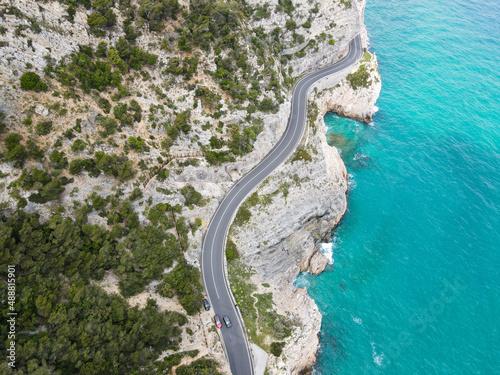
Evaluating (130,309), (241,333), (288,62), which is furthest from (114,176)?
(288,62)

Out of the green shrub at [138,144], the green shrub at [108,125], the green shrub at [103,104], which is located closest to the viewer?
the green shrub at [108,125]

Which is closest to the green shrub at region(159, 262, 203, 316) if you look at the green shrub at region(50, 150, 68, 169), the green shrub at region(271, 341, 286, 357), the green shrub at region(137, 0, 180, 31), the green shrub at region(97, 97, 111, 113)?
the green shrub at region(271, 341, 286, 357)

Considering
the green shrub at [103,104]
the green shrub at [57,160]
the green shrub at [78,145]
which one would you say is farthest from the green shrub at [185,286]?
the green shrub at [103,104]

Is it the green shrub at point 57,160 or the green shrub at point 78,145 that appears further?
the green shrub at point 78,145

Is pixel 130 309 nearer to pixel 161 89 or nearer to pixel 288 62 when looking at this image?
pixel 161 89

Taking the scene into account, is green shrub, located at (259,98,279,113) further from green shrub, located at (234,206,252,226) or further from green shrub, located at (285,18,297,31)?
green shrub, located at (285,18,297,31)

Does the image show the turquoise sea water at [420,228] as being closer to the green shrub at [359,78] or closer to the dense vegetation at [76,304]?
the green shrub at [359,78]
